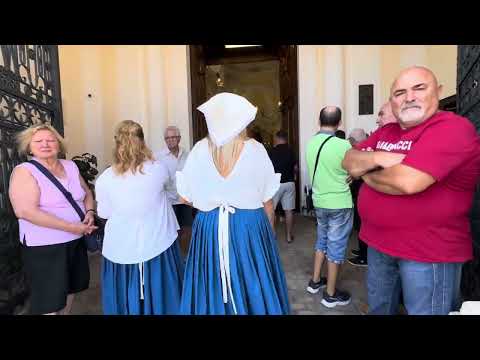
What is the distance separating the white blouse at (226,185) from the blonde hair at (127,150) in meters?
0.37

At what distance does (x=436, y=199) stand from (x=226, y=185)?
3.17 feet

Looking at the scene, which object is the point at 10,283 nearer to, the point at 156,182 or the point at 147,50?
the point at 156,182

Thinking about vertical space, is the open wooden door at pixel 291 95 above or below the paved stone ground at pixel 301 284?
above

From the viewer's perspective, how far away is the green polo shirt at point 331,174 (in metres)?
2.44

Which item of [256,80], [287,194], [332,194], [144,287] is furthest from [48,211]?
[256,80]

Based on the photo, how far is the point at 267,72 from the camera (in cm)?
1011

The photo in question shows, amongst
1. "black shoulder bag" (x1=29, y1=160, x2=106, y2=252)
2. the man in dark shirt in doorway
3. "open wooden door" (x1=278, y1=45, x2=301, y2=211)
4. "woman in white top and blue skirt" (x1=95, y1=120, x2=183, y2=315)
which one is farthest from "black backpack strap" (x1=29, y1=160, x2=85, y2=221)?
"open wooden door" (x1=278, y1=45, x2=301, y2=211)

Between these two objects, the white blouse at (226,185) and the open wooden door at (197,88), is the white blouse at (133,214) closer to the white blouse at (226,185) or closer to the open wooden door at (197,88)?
the white blouse at (226,185)

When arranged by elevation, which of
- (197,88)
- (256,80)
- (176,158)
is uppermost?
(256,80)

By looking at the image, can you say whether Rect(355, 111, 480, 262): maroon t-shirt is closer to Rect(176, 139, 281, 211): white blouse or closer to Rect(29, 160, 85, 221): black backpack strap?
Rect(176, 139, 281, 211): white blouse

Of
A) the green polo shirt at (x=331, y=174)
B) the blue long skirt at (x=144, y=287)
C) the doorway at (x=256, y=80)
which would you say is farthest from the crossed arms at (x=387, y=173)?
the doorway at (x=256, y=80)

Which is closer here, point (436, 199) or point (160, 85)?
point (436, 199)

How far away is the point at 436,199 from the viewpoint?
1.34m

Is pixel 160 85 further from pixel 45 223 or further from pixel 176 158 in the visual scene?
pixel 45 223
